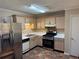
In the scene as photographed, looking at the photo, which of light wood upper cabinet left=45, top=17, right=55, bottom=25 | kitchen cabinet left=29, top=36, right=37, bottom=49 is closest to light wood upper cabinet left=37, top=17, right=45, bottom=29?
light wood upper cabinet left=45, top=17, right=55, bottom=25

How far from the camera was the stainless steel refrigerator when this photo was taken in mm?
2822

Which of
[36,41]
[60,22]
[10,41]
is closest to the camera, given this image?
[10,41]

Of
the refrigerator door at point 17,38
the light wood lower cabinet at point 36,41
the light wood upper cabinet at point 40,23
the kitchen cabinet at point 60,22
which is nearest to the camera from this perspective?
the refrigerator door at point 17,38

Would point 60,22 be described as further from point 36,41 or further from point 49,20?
point 36,41

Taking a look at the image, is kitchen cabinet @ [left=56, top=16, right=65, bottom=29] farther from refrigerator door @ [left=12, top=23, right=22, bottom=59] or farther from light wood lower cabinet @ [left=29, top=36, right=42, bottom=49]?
refrigerator door @ [left=12, top=23, right=22, bottom=59]

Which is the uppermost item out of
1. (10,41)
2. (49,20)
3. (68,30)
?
(49,20)

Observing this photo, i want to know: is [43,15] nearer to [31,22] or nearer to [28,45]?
[31,22]

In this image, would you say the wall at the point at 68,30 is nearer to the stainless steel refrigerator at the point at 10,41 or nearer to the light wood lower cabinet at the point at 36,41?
the light wood lower cabinet at the point at 36,41

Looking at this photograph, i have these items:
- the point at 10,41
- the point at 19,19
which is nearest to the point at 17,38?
the point at 10,41

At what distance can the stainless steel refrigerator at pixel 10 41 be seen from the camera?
9.26 ft

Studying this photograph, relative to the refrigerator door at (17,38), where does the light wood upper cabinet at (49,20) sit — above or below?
above

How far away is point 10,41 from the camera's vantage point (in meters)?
3.11

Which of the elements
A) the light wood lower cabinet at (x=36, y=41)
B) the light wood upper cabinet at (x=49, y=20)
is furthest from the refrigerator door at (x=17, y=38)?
the light wood upper cabinet at (x=49, y=20)

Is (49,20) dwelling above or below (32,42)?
above
